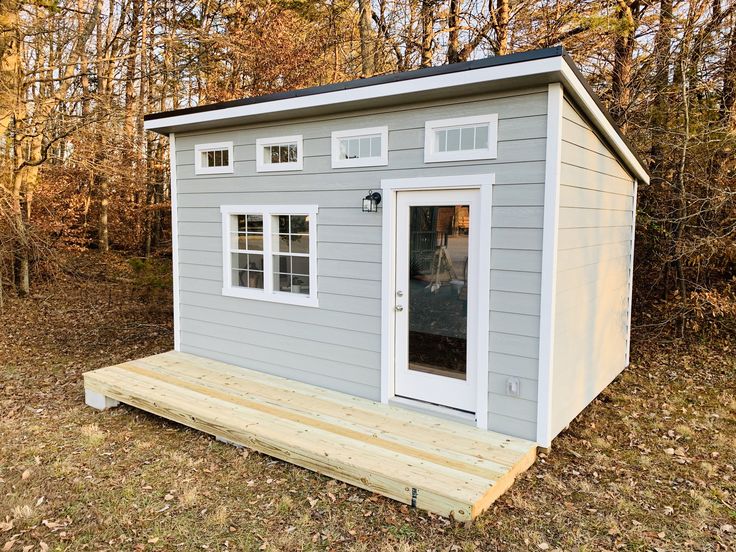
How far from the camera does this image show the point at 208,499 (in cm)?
341

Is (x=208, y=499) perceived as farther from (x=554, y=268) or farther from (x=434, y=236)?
(x=554, y=268)

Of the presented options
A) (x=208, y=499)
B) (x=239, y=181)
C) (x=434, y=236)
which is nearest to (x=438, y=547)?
(x=208, y=499)

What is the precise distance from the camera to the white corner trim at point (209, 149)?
537 centimetres

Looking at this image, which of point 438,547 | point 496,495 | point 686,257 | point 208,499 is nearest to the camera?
point 438,547

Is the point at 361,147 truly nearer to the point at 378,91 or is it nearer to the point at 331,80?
the point at 378,91

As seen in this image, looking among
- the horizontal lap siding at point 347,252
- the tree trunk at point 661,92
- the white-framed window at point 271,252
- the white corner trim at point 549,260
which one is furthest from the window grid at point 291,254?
the tree trunk at point 661,92

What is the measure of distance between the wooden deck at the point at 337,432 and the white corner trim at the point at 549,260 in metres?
0.28

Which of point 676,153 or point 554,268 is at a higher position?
point 676,153

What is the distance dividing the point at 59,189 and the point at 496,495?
10884 mm

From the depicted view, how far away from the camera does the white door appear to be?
13.1 ft

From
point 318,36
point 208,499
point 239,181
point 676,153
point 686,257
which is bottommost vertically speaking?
point 208,499

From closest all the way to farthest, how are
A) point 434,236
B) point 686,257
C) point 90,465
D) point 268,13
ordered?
point 90,465
point 434,236
point 686,257
point 268,13

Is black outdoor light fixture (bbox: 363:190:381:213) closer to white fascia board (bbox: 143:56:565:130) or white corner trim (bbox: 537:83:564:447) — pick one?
white fascia board (bbox: 143:56:565:130)

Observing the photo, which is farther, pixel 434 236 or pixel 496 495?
pixel 434 236
